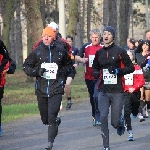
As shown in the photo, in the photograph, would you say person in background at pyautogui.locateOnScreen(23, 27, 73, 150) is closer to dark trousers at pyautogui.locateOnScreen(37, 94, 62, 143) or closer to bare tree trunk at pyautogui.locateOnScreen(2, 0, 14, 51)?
dark trousers at pyautogui.locateOnScreen(37, 94, 62, 143)

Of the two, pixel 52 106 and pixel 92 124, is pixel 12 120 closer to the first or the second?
pixel 92 124

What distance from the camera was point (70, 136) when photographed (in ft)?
41.2

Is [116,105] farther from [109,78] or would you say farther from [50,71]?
[50,71]

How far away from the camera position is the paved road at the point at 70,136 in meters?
11.2

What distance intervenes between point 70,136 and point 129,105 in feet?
4.23

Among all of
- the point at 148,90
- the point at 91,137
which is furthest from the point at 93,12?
the point at 91,137

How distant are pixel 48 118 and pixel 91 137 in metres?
2.12

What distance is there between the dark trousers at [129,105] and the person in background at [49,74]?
2.24 metres

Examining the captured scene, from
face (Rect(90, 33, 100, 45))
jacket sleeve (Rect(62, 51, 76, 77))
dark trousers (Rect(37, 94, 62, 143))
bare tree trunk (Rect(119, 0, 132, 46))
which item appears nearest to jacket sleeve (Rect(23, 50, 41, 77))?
jacket sleeve (Rect(62, 51, 76, 77))

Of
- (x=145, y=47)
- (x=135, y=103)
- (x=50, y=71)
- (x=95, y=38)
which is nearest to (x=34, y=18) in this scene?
(x=145, y=47)

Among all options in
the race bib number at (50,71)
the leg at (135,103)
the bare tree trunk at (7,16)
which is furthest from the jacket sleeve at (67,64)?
the bare tree trunk at (7,16)

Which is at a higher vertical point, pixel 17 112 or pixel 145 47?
pixel 145 47

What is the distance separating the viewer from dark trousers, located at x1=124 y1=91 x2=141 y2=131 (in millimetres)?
12430

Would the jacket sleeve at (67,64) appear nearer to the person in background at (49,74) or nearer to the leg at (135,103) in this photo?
the person in background at (49,74)
